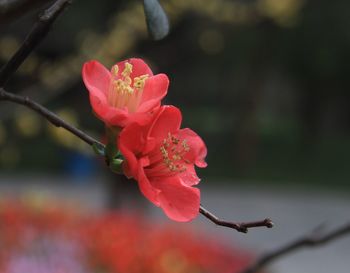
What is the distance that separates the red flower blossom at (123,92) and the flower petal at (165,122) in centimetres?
1

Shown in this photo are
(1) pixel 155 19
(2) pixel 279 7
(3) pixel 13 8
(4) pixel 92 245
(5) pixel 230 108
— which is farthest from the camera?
(5) pixel 230 108

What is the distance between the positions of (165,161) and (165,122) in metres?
0.03

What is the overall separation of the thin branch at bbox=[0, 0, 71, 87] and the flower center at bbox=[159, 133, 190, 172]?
13cm

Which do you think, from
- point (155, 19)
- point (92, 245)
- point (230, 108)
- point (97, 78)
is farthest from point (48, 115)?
point (230, 108)

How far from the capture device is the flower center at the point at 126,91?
60 centimetres

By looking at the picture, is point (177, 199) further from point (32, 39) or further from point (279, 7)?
point (279, 7)

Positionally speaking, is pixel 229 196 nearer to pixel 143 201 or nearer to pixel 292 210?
pixel 292 210

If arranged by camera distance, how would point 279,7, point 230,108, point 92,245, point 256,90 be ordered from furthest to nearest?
point 230,108
point 256,90
point 92,245
point 279,7

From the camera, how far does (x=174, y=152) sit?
621mm

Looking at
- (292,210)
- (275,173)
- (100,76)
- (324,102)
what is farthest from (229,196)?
(100,76)

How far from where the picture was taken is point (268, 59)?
42.6 feet

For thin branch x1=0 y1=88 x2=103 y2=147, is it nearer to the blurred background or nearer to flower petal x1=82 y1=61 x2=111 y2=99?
flower petal x1=82 y1=61 x2=111 y2=99

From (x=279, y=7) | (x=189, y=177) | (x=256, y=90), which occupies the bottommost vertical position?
(x=256, y=90)

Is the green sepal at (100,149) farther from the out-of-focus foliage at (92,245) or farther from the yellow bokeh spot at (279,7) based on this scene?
the yellow bokeh spot at (279,7)
